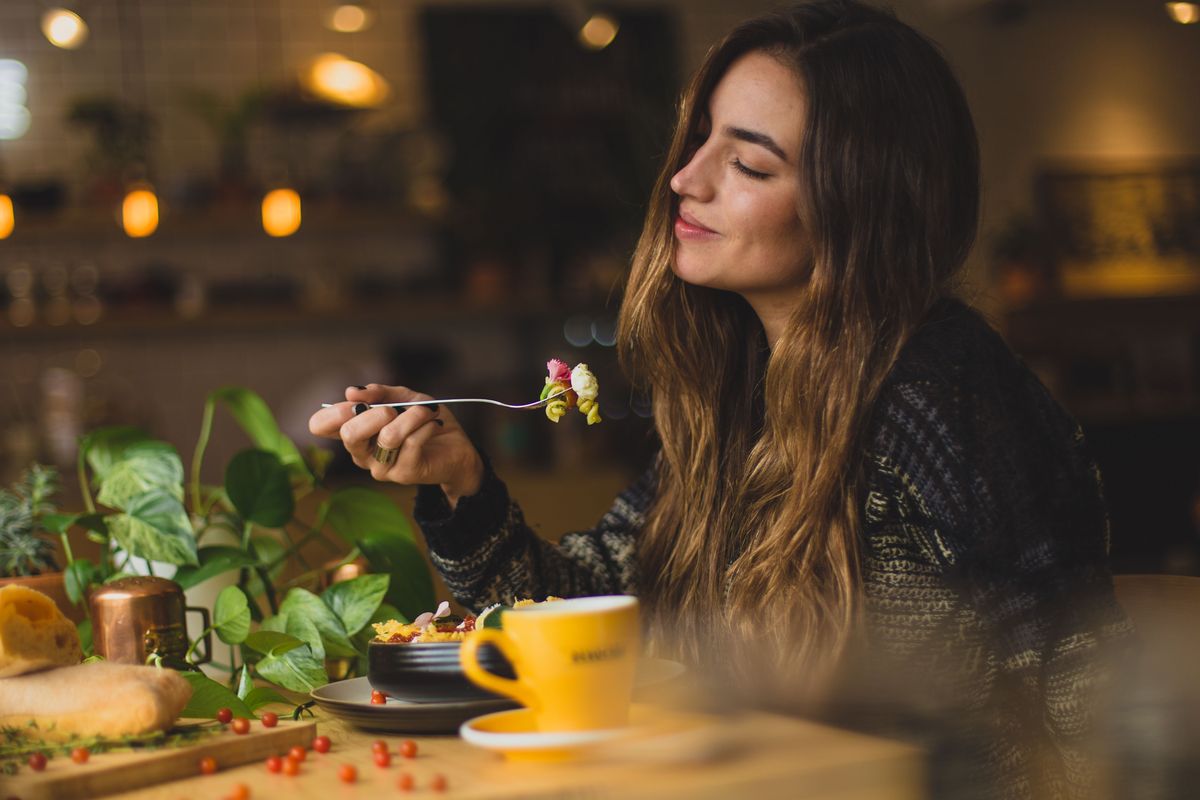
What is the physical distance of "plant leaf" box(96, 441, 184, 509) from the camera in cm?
131

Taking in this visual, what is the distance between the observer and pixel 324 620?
1190 millimetres

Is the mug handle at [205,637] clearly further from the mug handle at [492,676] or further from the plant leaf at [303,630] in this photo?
the mug handle at [492,676]

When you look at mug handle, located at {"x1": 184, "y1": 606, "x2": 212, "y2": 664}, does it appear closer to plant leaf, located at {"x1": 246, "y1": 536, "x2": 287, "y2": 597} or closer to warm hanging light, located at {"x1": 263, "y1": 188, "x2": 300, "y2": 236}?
plant leaf, located at {"x1": 246, "y1": 536, "x2": 287, "y2": 597}

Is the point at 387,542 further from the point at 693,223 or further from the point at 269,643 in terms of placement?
the point at 693,223

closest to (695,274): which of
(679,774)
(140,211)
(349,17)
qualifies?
(679,774)

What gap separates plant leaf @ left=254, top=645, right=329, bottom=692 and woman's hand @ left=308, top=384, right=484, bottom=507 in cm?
18

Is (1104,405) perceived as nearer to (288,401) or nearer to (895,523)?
(288,401)

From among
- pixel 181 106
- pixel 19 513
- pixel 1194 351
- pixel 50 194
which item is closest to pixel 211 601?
pixel 19 513

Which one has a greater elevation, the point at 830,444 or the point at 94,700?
the point at 830,444

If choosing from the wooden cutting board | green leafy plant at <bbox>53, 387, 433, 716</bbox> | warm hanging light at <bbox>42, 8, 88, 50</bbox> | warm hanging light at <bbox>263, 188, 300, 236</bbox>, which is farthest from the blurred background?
the wooden cutting board

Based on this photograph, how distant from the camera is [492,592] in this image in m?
1.40

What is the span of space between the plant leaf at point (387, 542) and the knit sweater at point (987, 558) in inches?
16.5

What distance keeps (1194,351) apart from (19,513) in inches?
212

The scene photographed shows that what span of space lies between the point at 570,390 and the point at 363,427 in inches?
8.1
